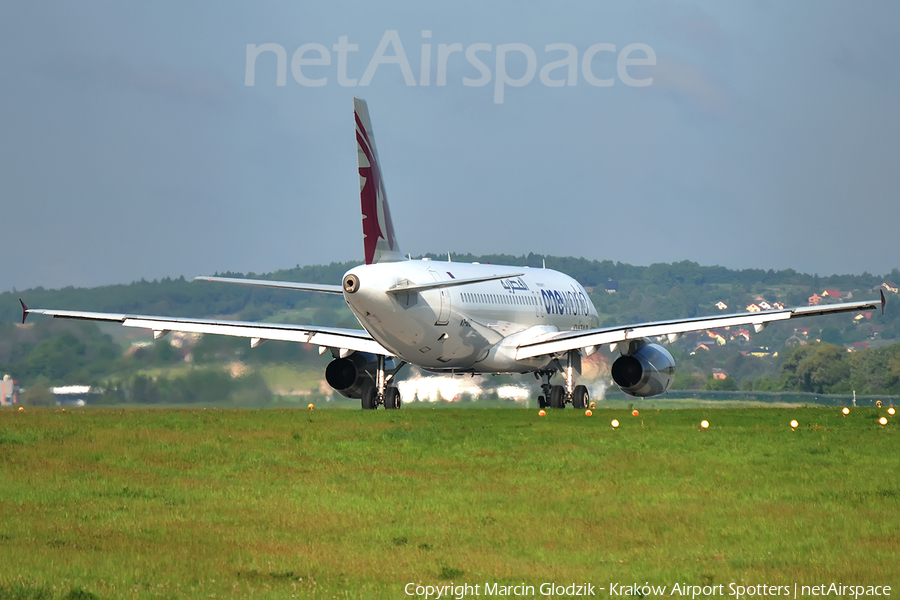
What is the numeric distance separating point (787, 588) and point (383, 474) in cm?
813

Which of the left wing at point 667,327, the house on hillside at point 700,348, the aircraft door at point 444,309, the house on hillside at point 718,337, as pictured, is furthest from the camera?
the house on hillside at point 718,337

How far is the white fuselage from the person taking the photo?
1235 inches

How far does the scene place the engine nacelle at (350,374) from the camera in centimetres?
3753

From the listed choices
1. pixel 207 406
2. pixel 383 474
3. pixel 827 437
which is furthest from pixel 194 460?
pixel 207 406

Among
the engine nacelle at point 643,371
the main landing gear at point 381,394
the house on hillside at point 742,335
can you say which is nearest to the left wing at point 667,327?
the engine nacelle at point 643,371

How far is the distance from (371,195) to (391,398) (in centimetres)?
650

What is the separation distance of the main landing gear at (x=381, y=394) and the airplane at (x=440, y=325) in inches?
1.6

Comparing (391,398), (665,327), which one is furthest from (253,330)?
(665,327)

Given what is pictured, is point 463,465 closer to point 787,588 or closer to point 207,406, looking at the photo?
point 787,588

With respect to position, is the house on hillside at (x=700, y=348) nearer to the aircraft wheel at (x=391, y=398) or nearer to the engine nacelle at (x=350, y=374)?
the engine nacelle at (x=350, y=374)

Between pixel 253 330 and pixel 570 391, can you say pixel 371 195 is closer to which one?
pixel 253 330

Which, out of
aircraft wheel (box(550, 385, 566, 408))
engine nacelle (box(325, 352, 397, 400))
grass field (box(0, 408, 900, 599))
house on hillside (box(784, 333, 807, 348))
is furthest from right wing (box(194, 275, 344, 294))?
house on hillside (box(784, 333, 807, 348))

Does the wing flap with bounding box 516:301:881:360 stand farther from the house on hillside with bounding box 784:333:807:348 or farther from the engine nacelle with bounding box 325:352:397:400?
the house on hillside with bounding box 784:333:807:348

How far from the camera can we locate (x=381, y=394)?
35.4 meters
